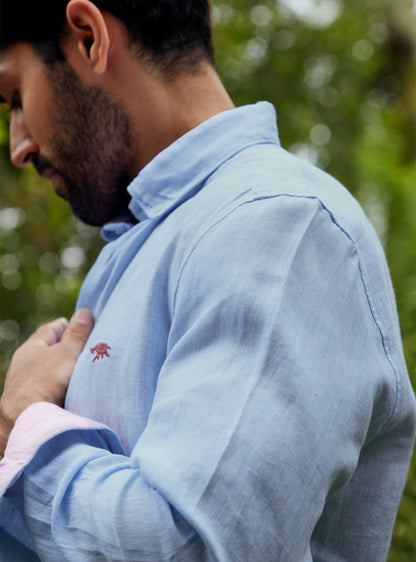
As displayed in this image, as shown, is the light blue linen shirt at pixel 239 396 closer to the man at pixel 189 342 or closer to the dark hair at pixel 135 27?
the man at pixel 189 342

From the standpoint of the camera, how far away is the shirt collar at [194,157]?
1.42m

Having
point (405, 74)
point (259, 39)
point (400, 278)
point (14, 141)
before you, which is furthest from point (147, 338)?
point (405, 74)

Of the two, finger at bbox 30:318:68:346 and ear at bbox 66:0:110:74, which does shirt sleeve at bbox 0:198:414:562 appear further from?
ear at bbox 66:0:110:74

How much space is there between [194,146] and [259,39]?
810 cm

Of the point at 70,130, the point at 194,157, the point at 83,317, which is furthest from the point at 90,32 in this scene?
the point at 83,317

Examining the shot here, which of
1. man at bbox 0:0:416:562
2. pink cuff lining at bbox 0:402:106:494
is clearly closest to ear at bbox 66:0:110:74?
man at bbox 0:0:416:562

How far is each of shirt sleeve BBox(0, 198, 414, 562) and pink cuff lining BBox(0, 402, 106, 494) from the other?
1 centimetres

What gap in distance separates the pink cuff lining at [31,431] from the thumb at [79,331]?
0.22 metres

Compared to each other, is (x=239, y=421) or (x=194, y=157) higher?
(x=194, y=157)

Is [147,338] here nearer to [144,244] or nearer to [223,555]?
[144,244]

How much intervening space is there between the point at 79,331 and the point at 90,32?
0.58 meters

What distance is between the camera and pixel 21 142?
1724 millimetres

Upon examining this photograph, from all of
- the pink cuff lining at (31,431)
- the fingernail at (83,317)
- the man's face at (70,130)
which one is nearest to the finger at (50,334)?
the fingernail at (83,317)

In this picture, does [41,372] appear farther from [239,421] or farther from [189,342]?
[239,421]
